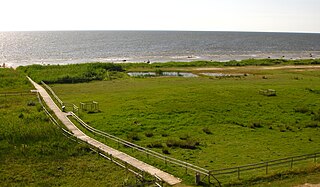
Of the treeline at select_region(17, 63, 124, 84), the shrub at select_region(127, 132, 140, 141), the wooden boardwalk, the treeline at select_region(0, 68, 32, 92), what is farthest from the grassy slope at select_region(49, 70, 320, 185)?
the treeline at select_region(17, 63, 124, 84)

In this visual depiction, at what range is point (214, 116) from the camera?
42250mm

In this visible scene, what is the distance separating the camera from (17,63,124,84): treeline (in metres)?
70.0

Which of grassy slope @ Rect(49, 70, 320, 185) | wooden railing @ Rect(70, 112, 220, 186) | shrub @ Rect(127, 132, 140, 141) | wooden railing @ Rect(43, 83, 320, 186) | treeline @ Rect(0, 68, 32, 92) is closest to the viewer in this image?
wooden railing @ Rect(43, 83, 320, 186)

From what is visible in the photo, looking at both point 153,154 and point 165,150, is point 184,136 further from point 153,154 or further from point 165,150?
point 153,154

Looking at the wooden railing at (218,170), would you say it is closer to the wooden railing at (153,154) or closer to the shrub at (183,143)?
the wooden railing at (153,154)

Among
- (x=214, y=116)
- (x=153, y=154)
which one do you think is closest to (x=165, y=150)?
(x=153, y=154)

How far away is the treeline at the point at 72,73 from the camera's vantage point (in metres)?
70.0

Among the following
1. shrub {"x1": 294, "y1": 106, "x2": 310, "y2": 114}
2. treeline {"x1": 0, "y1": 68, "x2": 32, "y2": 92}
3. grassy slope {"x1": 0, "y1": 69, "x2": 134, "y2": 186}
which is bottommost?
grassy slope {"x1": 0, "y1": 69, "x2": 134, "y2": 186}

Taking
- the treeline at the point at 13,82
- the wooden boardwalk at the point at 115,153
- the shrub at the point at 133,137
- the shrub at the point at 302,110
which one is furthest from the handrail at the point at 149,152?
the treeline at the point at 13,82

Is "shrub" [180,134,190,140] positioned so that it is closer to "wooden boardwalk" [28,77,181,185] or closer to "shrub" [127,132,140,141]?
"shrub" [127,132,140,141]

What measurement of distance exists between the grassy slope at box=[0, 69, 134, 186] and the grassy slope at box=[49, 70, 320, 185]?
5609mm

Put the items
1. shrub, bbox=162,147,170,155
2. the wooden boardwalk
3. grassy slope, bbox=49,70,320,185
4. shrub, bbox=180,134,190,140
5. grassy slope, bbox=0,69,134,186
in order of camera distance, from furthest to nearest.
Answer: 1. shrub, bbox=180,134,190,140
2. grassy slope, bbox=49,70,320,185
3. shrub, bbox=162,147,170,155
4. grassy slope, bbox=0,69,134,186
5. the wooden boardwalk

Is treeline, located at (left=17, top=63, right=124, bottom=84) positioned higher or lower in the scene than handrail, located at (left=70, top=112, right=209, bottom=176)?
higher

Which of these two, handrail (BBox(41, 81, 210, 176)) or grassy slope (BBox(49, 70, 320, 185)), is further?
grassy slope (BBox(49, 70, 320, 185))
